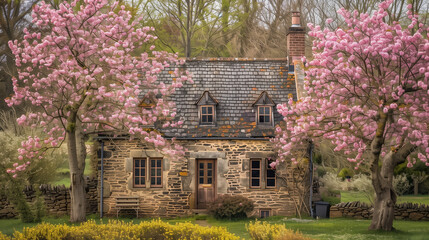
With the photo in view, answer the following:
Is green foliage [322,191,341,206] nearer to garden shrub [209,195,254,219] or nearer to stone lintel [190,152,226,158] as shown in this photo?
garden shrub [209,195,254,219]

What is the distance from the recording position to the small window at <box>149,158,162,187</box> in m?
21.4

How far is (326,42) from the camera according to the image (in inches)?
583

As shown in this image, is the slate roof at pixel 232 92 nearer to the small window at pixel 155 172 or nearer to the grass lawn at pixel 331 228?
the small window at pixel 155 172

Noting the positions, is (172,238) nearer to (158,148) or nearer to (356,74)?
(356,74)

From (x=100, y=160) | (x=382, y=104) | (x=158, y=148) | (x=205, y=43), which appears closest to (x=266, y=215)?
(x=158, y=148)

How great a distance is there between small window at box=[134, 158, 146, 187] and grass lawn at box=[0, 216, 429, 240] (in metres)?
1.63

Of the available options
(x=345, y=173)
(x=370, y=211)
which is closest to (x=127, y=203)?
(x=370, y=211)

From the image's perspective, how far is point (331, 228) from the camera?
1708cm

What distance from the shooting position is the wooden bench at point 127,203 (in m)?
20.8

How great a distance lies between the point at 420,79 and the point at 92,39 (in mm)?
9964

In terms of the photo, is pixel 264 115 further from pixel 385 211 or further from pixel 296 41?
pixel 385 211

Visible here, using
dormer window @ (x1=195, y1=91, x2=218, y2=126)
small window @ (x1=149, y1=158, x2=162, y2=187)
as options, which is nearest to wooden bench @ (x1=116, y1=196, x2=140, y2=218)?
small window @ (x1=149, y1=158, x2=162, y2=187)

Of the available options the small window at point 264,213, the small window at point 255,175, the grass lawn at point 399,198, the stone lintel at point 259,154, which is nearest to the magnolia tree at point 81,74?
the stone lintel at point 259,154

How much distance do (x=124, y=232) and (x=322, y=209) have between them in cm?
987
